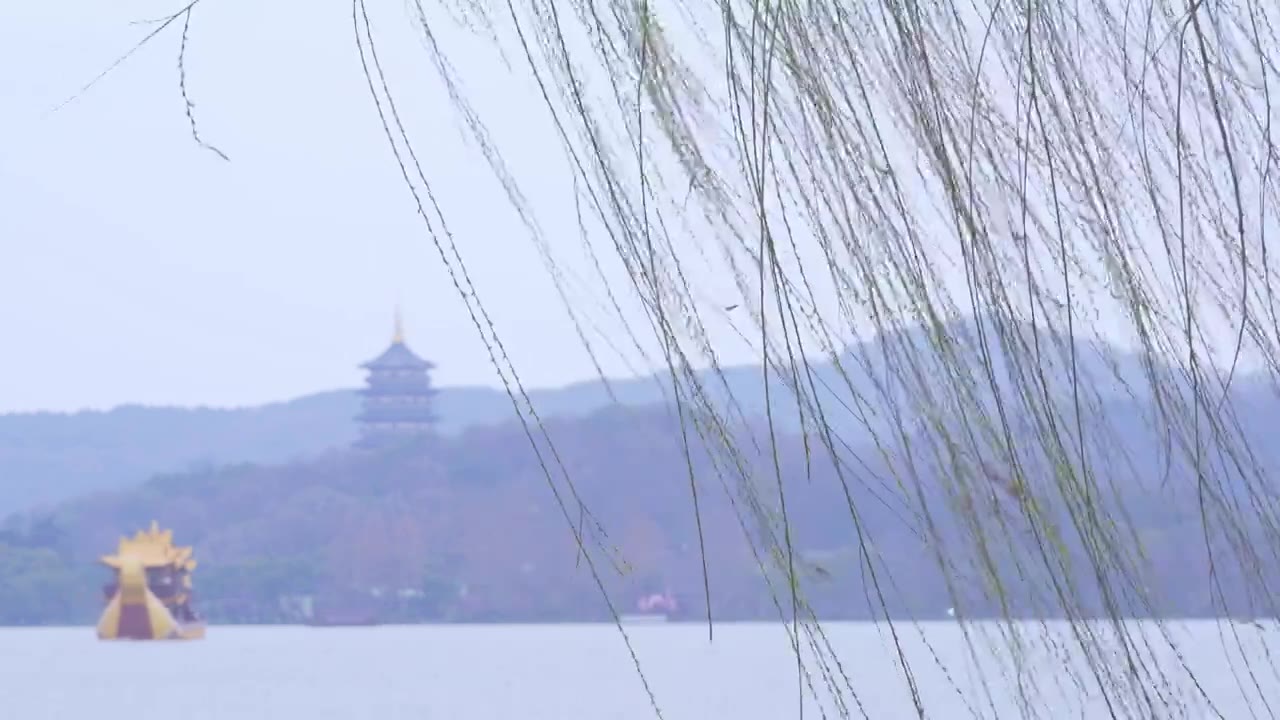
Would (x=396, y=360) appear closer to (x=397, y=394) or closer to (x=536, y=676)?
(x=397, y=394)

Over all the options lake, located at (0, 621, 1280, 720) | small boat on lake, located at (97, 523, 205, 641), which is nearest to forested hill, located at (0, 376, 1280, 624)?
lake, located at (0, 621, 1280, 720)

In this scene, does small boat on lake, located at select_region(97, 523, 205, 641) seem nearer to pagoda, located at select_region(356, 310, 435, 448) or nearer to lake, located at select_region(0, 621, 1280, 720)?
lake, located at select_region(0, 621, 1280, 720)

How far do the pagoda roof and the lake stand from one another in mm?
10163

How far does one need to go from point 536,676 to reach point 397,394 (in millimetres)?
38411

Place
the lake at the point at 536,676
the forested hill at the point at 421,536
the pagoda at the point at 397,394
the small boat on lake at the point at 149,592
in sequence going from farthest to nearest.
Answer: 1. the pagoda at the point at 397,394
2. the small boat on lake at the point at 149,592
3. the forested hill at the point at 421,536
4. the lake at the point at 536,676

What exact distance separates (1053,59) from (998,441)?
0.32m

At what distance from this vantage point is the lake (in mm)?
1807

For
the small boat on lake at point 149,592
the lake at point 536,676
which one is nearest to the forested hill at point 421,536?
the lake at point 536,676

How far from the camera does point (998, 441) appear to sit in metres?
1.67

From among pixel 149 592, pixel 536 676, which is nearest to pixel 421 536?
pixel 149 592

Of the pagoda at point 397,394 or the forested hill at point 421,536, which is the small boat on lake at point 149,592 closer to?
the forested hill at point 421,536

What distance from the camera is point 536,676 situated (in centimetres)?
5125

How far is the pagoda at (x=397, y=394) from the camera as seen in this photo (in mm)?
86875

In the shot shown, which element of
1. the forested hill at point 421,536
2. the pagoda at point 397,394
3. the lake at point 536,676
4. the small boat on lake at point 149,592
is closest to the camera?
the lake at point 536,676
